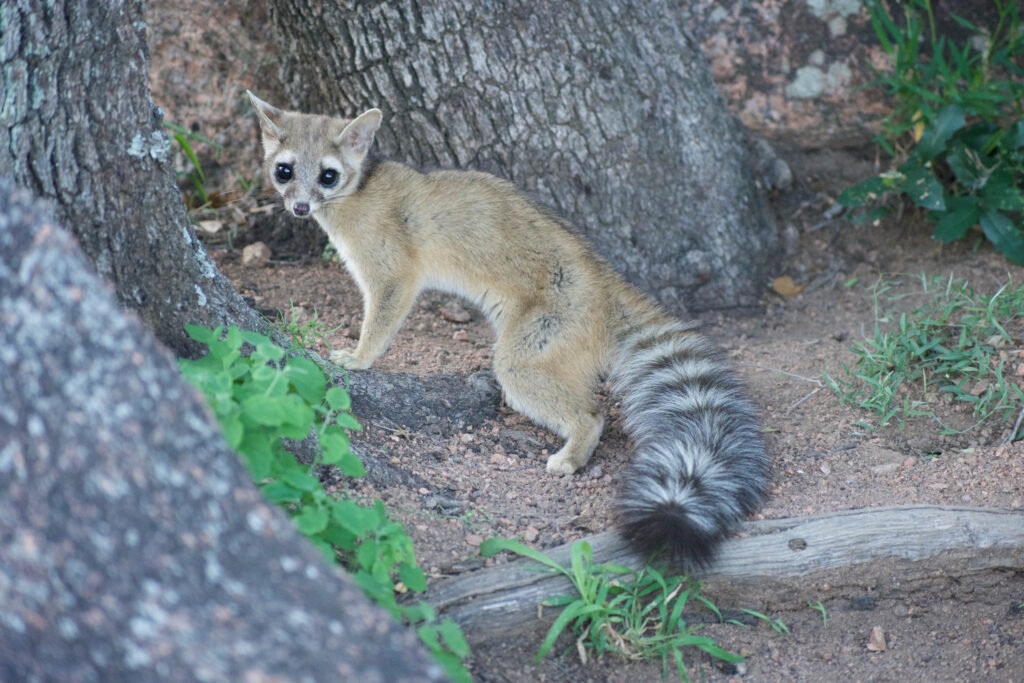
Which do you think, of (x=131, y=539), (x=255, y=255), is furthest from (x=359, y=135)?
(x=131, y=539)

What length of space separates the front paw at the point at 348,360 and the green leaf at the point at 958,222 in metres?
3.68

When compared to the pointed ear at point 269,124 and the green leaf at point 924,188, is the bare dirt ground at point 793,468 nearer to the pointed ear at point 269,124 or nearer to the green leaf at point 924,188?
the green leaf at point 924,188

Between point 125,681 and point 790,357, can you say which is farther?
point 790,357

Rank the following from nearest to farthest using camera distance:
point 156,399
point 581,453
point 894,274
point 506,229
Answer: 1. point 156,399
2. point 581,453
3. point 506,229
4. point 894,274

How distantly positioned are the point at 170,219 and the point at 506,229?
198cm

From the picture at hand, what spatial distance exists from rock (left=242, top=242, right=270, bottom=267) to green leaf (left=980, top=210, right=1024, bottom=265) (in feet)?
15.6

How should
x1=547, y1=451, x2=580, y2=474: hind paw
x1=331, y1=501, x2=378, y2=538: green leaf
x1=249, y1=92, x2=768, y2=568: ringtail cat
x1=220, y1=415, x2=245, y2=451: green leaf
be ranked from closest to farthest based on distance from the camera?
x1=220, y1=415, x2=245, y2=451: green leaf, x1=331, y1=501, x2=378, y2=538: green leaf, x1=547, y1=451, x2=580, y2=474: hind paw, x1=249, y1=92, x2=768, y2=568: ringtail cat

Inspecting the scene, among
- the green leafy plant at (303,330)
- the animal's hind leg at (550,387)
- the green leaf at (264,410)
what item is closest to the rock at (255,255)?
the green leafy plant at (303,330)

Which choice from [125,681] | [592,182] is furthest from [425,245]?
[125,681]

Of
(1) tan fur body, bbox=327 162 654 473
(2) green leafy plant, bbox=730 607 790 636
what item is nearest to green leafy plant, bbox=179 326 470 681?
(2) green leafy plant, bbox=730 607 790 636

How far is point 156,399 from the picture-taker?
6.93 ft

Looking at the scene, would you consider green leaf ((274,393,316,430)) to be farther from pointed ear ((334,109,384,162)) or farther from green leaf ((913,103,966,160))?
green leaf ((913,103,966,160))

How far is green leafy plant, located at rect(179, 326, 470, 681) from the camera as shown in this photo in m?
2.79

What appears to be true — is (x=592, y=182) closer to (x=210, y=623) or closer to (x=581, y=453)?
(x=581, y=453)
